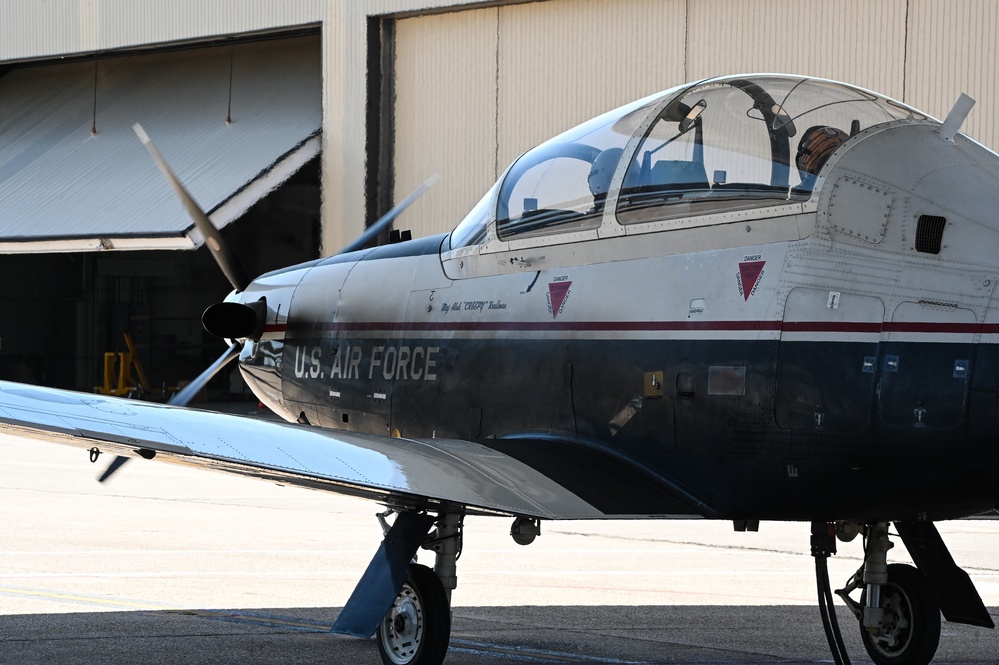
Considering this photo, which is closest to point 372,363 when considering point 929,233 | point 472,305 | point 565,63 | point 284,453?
point 472,305

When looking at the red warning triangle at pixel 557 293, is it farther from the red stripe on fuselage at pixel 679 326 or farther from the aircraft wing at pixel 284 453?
the aircraft wing at pixel 284 453

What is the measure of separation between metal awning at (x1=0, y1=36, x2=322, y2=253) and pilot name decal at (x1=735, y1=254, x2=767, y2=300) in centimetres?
1920

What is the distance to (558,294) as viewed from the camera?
6.87 m

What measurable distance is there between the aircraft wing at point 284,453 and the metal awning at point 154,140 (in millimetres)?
18507

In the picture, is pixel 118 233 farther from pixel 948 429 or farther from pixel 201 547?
pixel 948 429

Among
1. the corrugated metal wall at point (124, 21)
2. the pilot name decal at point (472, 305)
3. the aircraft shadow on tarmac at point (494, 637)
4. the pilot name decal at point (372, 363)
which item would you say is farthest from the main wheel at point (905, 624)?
the corrugated metal wall at point (124, 21)

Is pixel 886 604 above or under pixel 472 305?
under

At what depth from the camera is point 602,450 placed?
6.54 metres

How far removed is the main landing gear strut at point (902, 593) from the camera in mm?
6813

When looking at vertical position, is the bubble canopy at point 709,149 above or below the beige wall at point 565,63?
below

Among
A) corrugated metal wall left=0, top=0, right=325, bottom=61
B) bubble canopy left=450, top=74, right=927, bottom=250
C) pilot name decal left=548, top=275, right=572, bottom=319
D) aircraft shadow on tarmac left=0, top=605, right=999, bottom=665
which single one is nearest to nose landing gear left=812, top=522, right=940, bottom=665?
aircraft shadow on tarmac left=0, top=605, right=999, bottom=665

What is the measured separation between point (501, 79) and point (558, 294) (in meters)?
17.3

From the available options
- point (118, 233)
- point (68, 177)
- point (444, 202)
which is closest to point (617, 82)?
point (444, 202)

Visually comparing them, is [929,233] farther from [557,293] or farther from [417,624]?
[417,624]
